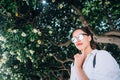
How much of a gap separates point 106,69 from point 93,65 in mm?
149

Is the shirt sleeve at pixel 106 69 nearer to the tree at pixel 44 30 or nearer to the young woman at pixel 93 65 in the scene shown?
the young woman at pixel 93 65

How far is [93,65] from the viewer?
2.94m

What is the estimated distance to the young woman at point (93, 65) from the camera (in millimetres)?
2842

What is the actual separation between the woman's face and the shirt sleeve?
1.45ft

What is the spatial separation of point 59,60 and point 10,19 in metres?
3.84

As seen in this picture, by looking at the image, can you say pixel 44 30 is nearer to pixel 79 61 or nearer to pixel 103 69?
pixel 79 61

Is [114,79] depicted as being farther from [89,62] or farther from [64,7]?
[64,7]

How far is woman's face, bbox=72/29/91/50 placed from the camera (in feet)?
10.8

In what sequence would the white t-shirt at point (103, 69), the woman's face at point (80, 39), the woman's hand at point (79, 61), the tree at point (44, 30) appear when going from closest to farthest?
the white t-shirt at point (103, 69), the woman's hand at point (79, 61), the woman's face at point (80, 39), the tree at point (44, 30)

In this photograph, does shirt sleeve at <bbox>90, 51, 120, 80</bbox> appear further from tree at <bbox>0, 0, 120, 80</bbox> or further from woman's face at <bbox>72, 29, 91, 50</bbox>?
tree at <bbox>0, 0, 120, 80</bbox>

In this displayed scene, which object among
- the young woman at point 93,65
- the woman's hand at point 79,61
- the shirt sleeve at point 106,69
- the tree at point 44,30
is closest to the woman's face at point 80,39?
the young woman at point 93,65

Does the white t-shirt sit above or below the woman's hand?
below

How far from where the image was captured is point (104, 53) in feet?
9.60

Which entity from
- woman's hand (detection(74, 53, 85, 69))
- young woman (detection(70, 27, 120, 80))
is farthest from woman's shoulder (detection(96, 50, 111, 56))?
woman's hand (detection(74, 53, 85, 69))
